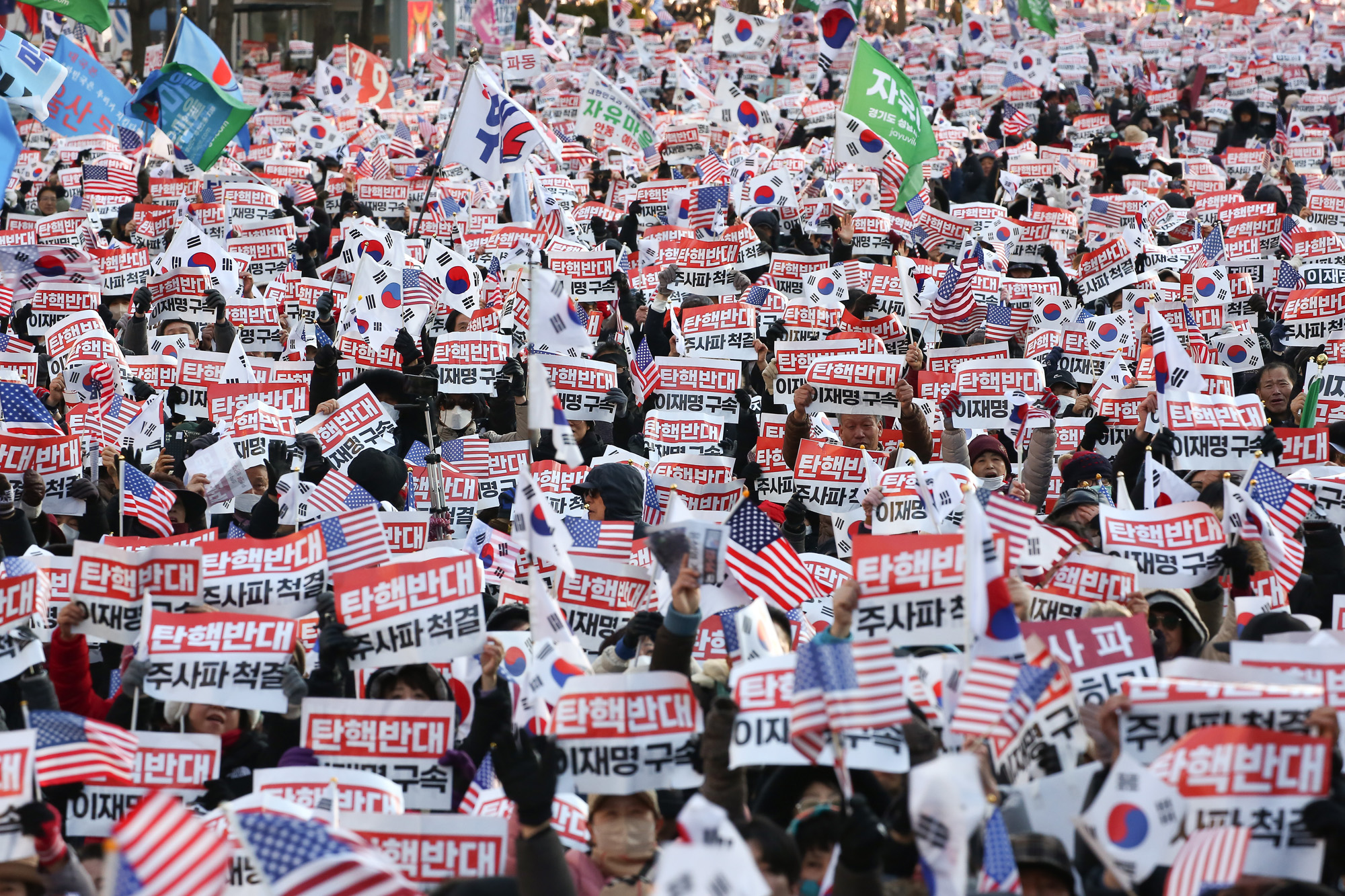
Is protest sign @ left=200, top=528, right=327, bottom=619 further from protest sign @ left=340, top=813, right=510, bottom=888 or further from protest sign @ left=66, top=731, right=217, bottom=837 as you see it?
protest sign @ left=340, top=813, right=510, bottom=888

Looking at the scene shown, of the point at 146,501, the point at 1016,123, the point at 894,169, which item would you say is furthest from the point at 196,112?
the point at 1016,123

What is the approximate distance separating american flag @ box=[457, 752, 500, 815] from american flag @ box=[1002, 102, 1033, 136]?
20.5 metres

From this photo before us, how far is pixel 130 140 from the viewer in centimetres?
2311

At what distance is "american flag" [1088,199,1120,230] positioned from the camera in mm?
17336

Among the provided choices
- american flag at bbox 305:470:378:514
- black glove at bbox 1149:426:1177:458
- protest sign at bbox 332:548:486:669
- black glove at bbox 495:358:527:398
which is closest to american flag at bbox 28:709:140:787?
protest sign at bbox 332:548:486:669

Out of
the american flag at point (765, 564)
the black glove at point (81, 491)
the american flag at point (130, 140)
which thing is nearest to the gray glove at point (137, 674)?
the american flag at point (765, 564)

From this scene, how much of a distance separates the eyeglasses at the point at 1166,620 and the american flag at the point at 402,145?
18.7 meters

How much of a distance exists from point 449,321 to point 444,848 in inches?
321

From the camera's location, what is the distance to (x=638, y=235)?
1706cm

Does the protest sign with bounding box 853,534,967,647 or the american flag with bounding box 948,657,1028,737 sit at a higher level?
the protest sign with bounding box 853,534,967,647

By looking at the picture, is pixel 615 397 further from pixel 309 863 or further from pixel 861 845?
pixel 309 863

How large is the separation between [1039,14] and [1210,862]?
3446 centimetres

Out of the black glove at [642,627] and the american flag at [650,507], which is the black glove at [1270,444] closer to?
the american flag at [650,507]

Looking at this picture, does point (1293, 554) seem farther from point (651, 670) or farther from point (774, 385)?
point (774, 385)
